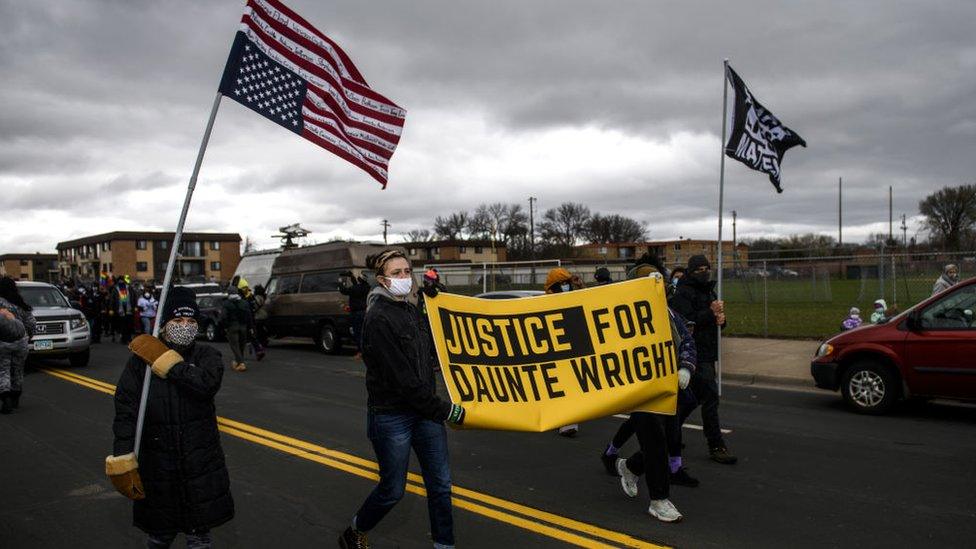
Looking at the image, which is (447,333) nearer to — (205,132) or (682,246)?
(205,132)

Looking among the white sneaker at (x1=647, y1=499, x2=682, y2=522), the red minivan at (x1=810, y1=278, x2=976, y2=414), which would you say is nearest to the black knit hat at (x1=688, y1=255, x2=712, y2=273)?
the white sneaker at (x1=647, y1=499, x2=682, y2=522)

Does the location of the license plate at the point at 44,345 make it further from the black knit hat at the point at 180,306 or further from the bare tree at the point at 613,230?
the bare tree at the point at 613,230

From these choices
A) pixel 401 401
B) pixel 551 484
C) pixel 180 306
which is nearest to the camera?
pixel 180 306

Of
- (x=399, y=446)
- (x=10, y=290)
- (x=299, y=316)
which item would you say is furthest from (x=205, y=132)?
(x=299, y=316)

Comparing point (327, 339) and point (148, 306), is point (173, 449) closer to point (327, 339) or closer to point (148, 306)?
point (327, 339)

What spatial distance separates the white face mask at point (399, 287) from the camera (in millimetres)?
3875

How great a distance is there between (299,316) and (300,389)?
676 centimetres

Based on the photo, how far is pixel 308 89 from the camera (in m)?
5.44

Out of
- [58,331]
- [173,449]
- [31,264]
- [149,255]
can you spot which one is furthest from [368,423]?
[31,264]

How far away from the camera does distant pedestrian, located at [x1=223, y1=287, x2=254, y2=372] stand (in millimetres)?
13852

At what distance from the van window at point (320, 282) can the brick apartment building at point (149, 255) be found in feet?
238

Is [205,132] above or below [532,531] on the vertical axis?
above

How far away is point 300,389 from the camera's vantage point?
11.1m

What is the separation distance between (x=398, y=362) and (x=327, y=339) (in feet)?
44.5
